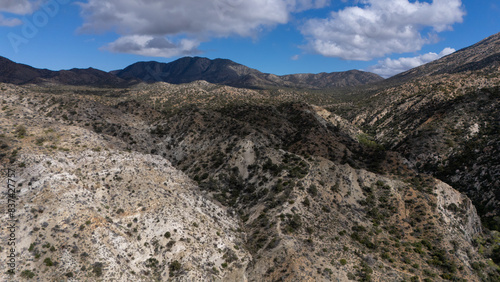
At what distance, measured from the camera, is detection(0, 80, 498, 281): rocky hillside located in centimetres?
3394

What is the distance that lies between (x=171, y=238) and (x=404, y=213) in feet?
151

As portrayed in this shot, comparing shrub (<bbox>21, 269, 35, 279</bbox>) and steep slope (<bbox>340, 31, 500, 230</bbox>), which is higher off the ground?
steep slope (<bbox>340, 31, 500, 230</bbox>)

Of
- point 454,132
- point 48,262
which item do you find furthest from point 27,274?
point 454,132

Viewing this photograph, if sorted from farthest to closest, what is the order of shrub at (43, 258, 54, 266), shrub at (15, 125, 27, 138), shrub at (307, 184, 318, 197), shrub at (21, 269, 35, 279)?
shrub at (307, 184, 318, 197) < shrub at (15, 125, 27, 138) < shrub at (43, 258, 54, 266) < shrub at (21, 269, 35, 279)

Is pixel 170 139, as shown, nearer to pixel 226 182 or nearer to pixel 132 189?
pixel 226 182

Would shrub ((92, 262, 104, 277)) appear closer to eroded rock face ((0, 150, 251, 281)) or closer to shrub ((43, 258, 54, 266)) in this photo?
eroded rock face ((0, 150, 251, 281))

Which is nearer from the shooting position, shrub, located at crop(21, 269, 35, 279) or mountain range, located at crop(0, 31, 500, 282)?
shrub, located at crop(21, 269, 35, 279)

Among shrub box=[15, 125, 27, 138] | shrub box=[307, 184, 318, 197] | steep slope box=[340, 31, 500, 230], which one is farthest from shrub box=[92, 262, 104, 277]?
steep slope box=[340, 31, 500, 230]

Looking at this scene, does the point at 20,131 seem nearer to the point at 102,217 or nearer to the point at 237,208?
the point at 102,217

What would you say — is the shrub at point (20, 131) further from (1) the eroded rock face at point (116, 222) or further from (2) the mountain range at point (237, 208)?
(1) the eroded rock face at point (116, 222)

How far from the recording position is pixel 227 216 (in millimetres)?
51000

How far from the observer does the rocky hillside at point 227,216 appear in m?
33.9

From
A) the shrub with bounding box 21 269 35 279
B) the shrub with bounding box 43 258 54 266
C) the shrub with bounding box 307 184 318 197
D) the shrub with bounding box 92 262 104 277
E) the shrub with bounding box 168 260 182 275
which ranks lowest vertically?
the shrub with bounding box 168 260 182 275

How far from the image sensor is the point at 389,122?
140000mm
